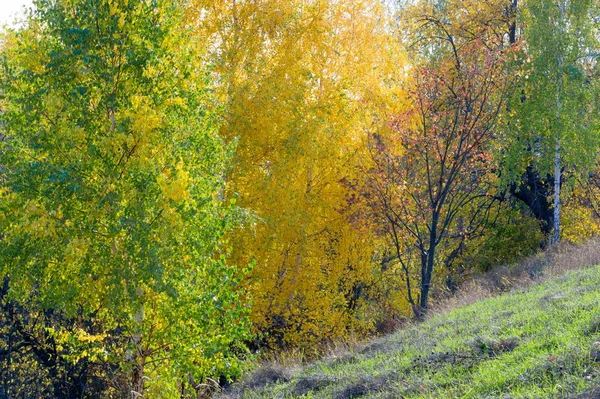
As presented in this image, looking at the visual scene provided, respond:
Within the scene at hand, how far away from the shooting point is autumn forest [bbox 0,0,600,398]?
930 cm

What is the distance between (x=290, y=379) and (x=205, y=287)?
2.02m

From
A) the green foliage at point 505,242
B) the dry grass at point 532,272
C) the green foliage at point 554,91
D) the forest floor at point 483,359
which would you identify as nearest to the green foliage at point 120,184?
the forest floor at point 483,359

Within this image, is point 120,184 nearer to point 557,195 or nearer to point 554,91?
point 557,195

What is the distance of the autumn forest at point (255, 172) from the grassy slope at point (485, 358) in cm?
153

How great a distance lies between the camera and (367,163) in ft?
51.8

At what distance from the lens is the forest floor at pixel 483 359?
20.0 ft

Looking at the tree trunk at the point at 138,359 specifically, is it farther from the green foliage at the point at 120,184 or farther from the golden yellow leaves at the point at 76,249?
the golden yellow leaves at the point at 76,249

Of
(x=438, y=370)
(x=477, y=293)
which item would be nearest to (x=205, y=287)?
(x=438, y=370)

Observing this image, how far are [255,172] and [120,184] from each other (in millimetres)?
5615

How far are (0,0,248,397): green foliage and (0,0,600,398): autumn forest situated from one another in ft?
0.11

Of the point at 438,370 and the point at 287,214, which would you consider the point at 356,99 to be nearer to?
the point at 287,214

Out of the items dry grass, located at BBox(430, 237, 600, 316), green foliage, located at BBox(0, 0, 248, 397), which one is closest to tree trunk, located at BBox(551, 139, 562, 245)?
dry grass, located at BBox(430, 237, 600, 316)

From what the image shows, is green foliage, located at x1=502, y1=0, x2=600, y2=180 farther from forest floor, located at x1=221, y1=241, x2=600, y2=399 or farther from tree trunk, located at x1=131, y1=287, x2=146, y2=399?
tree trunk, located at x1=131, y1=287, x2=146, y2=399

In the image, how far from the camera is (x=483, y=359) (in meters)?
7.42
